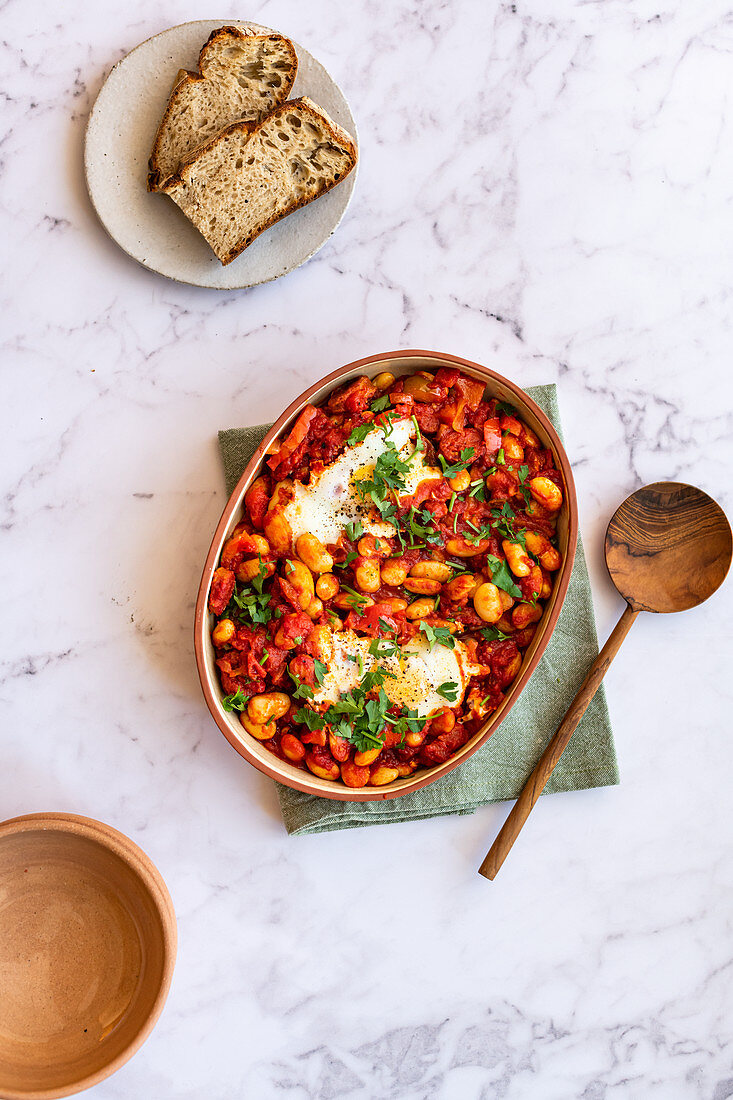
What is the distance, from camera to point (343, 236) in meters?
2.71

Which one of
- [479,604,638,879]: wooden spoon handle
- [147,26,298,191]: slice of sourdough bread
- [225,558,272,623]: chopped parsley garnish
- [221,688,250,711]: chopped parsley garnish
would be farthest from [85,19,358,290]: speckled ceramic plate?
[479,604,638,879]: wooden spoon handle

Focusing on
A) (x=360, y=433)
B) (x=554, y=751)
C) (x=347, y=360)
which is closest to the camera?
(x=360, y=433)

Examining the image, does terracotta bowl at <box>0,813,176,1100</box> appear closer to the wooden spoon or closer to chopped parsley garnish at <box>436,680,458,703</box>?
chopped parsley garnish at <box>436,680,458,703</box>

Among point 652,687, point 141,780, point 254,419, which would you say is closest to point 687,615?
point 652,687

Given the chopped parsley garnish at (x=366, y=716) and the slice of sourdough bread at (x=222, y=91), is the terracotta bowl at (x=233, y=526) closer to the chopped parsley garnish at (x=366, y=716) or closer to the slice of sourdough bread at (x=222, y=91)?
the chopped parsley garnish at (x=366, y=716)

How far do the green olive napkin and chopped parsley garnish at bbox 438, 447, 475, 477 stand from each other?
0.45 m

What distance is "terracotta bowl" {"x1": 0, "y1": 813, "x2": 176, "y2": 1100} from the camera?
2375mm

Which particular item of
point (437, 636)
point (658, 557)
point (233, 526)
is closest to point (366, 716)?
point (437, 636)

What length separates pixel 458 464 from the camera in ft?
7.73

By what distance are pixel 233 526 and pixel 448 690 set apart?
2.53 ft

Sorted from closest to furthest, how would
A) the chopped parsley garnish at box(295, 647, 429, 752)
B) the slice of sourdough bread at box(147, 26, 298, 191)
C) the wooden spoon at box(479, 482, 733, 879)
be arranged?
the chopped parsley garnish at box(295, 647, 429, 752) → the slice of sourdough bread at box(147, 26, 298, 191) → the wooden spoon at box(479, 482, 733, 879)

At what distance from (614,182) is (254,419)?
4.66 feet

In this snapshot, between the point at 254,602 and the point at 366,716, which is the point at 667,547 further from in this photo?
the point at 254,602

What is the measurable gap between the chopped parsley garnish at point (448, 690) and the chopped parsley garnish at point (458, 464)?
587mm
